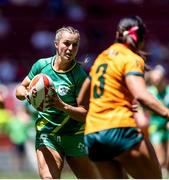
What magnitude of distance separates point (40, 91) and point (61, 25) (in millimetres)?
15187

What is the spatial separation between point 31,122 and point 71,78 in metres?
9.77

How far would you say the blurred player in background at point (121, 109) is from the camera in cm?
622

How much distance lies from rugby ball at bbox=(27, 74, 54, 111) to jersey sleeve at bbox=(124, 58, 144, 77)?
125 centimetres

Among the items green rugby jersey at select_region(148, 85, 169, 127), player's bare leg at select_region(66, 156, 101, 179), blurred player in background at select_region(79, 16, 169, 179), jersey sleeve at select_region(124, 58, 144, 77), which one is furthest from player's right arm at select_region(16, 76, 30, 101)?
green rugby jersey at select_region(148, 85, 169, 127)

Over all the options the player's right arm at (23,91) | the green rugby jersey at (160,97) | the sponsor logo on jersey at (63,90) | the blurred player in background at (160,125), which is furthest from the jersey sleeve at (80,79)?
the green rugby jersey at (160,97)

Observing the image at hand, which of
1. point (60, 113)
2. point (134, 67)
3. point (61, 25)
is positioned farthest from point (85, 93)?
point (61, 25)

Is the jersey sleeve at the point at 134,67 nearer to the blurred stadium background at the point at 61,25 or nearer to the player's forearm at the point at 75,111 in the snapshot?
the player's forearm at the point at 75,111

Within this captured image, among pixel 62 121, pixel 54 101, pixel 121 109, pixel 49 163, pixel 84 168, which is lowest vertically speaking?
pixel 84 168

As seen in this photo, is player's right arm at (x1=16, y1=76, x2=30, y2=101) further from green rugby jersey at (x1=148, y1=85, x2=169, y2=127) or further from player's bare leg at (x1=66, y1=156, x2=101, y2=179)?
green rugby jersey at (x1=148, y1=85, x2=169, y2=127)

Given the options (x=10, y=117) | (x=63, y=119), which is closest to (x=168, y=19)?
(x=10, y=117)

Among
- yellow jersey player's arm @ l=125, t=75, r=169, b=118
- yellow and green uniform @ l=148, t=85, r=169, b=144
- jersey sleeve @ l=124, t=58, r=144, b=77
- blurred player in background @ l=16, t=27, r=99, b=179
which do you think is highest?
jersey sleeve @ l=124, t=58, r=144, b=77

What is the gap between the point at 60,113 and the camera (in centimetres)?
780

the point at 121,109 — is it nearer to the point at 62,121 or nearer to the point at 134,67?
the point at 134,67

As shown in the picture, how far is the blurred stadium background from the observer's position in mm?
21487
